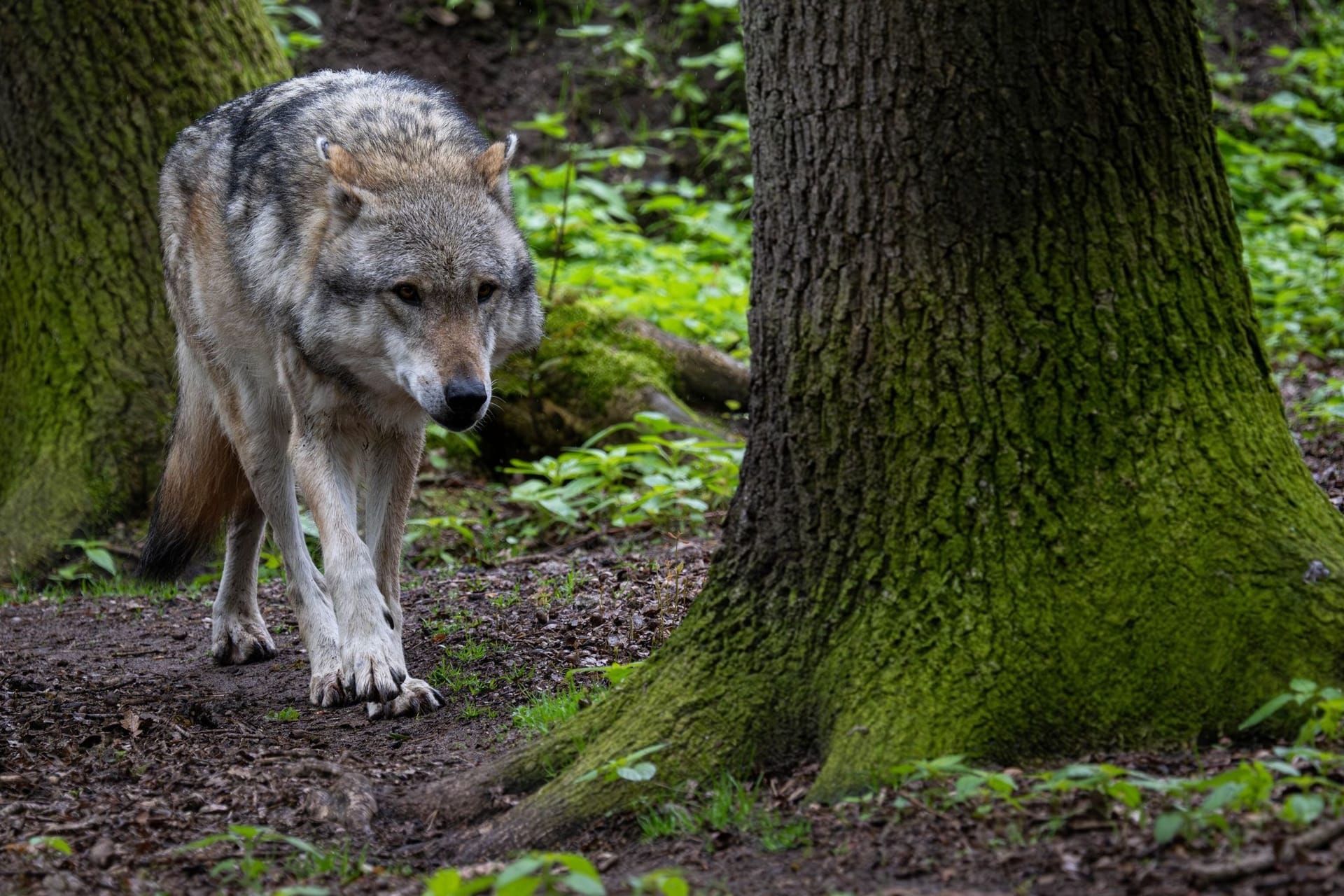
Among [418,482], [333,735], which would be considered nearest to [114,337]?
[418,482]

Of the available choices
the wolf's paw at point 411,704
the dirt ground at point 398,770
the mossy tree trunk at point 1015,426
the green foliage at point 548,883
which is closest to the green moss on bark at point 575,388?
the dirt ground at point 398,770

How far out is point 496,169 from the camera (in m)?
5.12

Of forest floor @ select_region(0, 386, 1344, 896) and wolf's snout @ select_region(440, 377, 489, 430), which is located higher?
wolf's snout @ select_region(440, 377, 489, 430)

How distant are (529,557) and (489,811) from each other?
3.63m

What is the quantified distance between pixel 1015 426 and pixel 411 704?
2455 millimetres

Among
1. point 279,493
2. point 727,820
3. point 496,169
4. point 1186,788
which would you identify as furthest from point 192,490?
point 1186,788

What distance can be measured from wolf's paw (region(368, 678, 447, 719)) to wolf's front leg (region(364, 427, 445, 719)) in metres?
0.69

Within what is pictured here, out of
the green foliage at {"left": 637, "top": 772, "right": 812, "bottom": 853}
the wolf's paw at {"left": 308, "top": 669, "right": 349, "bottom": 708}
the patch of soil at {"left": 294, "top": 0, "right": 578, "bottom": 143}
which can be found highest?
the patch of soil at {"left": 294, "top": 0, "right": 578, "bottom": 143}

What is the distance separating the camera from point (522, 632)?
206 inches

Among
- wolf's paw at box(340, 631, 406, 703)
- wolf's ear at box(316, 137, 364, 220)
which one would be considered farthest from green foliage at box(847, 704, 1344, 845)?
wolf's ear at box(316, 137, 364, 220)

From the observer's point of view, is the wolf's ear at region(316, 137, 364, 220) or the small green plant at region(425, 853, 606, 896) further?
the wolf's ear at region(316, 137, 364, 220)

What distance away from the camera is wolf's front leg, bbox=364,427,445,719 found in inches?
206

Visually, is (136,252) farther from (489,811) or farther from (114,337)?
(489,811)

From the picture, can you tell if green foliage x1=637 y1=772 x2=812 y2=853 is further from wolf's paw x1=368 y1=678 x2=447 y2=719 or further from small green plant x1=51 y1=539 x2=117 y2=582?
small green plant x1=51 y1=539 x2=117 y2=582
